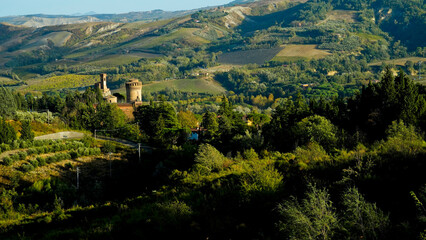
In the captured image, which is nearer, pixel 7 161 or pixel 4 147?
pixel 7 161

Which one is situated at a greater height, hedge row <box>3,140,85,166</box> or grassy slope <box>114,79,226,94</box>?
hedge row <box>3,140,85,166</box>

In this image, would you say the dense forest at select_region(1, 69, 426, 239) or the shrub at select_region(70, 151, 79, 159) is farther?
the shrub at select_region(70, 151, 79, 159)

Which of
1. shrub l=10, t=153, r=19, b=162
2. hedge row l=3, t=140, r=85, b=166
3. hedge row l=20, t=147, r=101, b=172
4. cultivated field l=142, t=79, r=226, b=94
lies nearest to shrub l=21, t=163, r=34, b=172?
hedge row l=20, t=147, r=101, b=172

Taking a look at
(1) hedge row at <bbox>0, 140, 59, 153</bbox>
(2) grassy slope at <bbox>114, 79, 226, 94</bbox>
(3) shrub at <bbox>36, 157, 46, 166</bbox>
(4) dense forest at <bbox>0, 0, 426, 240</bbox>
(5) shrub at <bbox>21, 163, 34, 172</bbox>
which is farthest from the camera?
(2) grassy slope at <bbox>114, 79, 226, 94</bbox>

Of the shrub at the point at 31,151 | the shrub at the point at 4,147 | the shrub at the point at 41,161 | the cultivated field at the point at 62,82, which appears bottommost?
the cultivated field at the point at 62,82

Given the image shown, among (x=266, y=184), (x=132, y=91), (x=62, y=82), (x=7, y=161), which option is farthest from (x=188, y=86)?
(x=266, y=184)

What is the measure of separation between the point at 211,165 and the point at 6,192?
17.3 m

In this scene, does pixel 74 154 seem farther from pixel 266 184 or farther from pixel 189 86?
pixel 189 86

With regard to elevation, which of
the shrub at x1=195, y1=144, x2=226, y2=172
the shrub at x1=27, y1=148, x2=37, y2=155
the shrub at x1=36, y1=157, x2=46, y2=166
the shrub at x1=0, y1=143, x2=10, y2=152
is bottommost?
the shrub at x1=36, y1=157, x2=46, y2=166

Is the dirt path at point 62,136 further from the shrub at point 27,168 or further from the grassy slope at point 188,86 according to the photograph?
the grassy slope at point 188,86

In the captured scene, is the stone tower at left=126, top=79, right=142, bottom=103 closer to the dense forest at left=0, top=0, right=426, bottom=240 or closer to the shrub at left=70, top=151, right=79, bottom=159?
A: the dense forest at left=0, top=0, right=426, bottom=240

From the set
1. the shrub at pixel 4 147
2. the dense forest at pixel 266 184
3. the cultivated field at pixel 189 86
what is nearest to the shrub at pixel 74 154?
the dense forest at pixel 266 184

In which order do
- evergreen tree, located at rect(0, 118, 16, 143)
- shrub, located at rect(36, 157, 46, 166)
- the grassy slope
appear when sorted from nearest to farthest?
shrub, located at rect(36, 157, 46, 166)
evergreen tree, located at rect(0, 118, 16, 143)
the grassy slope

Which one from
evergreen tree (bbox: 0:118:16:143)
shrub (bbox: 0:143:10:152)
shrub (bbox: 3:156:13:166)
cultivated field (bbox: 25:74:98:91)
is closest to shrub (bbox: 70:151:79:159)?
shrub (bbox: 0:143:10:152)
